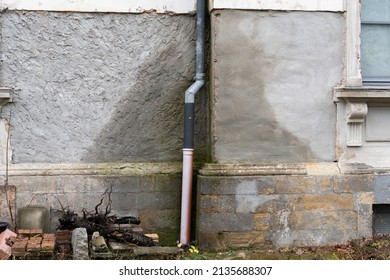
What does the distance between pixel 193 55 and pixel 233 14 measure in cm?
64

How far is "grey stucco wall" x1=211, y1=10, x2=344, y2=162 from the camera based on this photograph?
728cm

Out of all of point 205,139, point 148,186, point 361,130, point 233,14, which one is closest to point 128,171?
point 148,186

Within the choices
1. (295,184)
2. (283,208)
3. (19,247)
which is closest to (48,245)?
(19,247)

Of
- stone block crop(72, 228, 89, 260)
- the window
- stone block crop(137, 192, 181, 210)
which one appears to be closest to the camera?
stone block crop(72, 228, 89, 260)

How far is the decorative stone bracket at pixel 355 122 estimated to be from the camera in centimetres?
732

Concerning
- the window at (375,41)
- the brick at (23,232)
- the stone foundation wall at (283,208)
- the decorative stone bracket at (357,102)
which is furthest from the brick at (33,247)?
the window at (375,41)

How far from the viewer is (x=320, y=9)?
739 cm

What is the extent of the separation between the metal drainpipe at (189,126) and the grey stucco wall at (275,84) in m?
0.19

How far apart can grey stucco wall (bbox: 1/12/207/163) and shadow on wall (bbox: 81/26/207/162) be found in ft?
0.03

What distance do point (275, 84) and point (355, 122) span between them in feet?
2.97

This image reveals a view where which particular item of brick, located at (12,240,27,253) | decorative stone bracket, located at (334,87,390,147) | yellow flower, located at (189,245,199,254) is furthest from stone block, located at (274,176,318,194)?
brick, located at (12,240,27,253)

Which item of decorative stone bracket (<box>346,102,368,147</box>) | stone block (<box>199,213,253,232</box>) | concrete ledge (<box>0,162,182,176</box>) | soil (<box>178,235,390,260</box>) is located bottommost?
soil (<box>178,235,390,260</box>)

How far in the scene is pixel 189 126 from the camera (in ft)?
24.2

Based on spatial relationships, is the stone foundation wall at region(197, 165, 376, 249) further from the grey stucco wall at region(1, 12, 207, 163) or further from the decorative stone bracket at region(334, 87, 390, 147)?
the grey stucco wall at region(1, 12, 207, 163)
